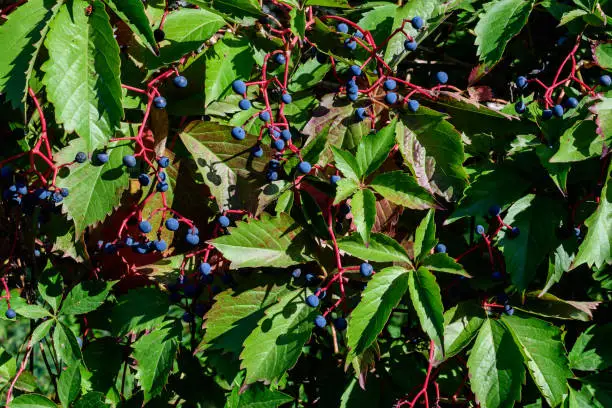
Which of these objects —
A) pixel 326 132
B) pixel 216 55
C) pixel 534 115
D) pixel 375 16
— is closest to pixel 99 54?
pixel 216 55

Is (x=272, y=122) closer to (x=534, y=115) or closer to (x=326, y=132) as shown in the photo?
(x=326, y=132)

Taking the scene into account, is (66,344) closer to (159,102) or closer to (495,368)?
(159,102)

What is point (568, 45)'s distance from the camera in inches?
72.2

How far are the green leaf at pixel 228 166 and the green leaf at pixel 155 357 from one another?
38cm

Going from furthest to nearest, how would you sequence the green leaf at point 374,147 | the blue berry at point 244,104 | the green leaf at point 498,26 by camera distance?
the green leaf at point 498,26, the blue berry at point 244,104, the green leaf at point 374,147

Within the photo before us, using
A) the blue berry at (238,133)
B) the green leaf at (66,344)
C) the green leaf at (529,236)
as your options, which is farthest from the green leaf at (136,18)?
the green leaf at (529,236)

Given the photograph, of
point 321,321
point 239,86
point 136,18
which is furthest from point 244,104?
point 321,321

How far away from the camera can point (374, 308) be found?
1331 millimetres

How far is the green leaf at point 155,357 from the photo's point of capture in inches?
62.6

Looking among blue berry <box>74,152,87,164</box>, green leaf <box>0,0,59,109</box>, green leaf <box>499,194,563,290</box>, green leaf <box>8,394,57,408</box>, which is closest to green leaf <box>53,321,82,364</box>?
green leaf <box>8,394,57,408</box>

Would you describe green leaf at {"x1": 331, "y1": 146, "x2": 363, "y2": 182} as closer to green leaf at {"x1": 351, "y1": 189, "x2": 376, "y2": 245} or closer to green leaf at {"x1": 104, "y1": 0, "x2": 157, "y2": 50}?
green leaf at {"x1": 351, "y1": 189, "x2": 376, "y2": 245}

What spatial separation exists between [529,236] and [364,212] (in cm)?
40

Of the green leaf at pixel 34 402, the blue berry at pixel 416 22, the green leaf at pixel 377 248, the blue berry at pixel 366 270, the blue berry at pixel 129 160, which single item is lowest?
the green leaf at pixel 34 402

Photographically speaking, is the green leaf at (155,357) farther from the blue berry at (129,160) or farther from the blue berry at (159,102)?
the blue berry at (159,102)
